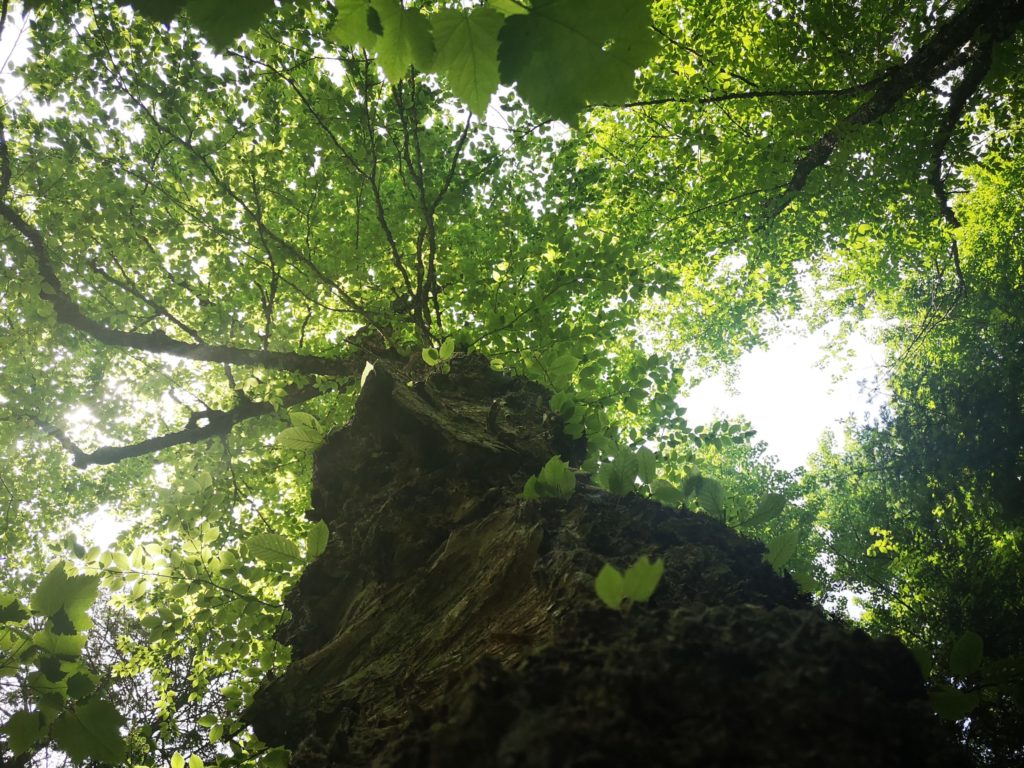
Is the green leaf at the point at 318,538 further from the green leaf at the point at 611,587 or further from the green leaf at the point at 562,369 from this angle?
the green leaf at the point at 611,587

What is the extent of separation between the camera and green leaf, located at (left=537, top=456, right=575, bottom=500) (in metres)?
2.04

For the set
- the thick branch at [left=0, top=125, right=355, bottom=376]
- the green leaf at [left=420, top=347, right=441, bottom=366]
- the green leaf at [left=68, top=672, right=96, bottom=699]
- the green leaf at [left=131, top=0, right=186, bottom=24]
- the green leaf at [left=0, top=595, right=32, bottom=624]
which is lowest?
the green leaf at [left=68, top=672, right=96, bottom=699]

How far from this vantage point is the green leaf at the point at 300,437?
2943mm

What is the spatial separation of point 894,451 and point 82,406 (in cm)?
1448

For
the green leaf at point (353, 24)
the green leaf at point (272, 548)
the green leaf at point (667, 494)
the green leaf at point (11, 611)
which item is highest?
the green leaf at point (353, 24)

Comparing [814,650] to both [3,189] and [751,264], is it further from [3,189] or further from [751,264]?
[751,264]

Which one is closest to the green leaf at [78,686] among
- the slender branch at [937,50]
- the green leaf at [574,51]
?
the green leaf at [574,51]

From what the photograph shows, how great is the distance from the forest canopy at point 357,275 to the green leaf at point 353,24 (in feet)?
0.05

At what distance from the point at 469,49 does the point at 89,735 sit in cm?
186

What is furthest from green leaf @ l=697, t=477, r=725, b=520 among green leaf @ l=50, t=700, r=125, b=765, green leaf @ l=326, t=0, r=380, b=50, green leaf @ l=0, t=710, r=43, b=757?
Answer: green leaf @ l=0, t=710, r=43, b=757

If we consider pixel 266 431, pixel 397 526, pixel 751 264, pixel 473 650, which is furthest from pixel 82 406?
pixel 751 264

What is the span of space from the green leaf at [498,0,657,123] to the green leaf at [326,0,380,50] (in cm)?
27

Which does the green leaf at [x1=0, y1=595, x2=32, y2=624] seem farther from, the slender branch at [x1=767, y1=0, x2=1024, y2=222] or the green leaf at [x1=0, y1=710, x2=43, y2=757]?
the slender branch at [x1=767, y1=0, x2=1024, y2=222]

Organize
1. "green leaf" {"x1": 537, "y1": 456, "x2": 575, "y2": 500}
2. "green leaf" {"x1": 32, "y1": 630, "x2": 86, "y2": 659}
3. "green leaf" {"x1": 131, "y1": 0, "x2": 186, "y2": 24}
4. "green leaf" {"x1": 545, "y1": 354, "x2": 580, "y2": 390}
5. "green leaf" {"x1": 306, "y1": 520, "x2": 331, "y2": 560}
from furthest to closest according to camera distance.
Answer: "green leaf" {"x1": 545, "y1": 354, "x2": 580, "y2": 390} → "green leaf" {"x1": 306, "y1": 520, "x2": 331, "y2": 560} → "green leaf" {"x1": 537, "y1": 456, "x2": 575, "y2": 500} → "green leaf" {"x1": 32, "y1": 630, "x2": 86, "y2": 659} → "green leaf" {"x1": 131, "y1": 0, "x2": 186, "y2": 24}
